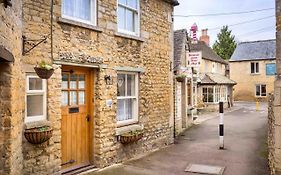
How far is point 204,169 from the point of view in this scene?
305 inches

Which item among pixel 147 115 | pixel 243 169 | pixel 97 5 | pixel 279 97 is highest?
pixel 97 5

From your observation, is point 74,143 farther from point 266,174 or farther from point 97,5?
point 266,174

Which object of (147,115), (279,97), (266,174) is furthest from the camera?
(147,115)

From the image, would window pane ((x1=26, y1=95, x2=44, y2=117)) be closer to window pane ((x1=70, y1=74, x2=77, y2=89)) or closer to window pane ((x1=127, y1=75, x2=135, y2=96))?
window pane ((x1=70, y1=74, x2=77, y2=89))

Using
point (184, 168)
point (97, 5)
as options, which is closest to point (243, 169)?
point (184, 168)

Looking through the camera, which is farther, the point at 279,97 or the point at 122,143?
the point at 122,143

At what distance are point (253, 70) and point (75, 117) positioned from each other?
35487 millimetres

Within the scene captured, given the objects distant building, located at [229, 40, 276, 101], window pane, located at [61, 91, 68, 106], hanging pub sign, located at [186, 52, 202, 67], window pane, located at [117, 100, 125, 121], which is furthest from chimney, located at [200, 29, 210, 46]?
window pane, located at [61, 91, 68, 106]

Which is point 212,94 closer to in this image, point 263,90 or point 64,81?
point 263,90

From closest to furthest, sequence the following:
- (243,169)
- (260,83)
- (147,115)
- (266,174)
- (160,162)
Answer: (266,174) < (243,169) < (160,162) < (147,115) < (260,83)

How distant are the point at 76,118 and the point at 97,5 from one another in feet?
10.3

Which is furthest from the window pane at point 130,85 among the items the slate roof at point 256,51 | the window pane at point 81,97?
the slate roof at point 256,51

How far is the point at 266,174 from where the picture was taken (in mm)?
7242

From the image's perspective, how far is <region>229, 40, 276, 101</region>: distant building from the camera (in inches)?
1459
